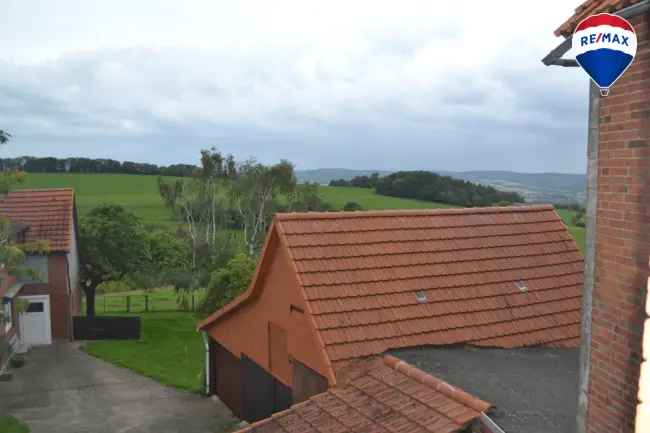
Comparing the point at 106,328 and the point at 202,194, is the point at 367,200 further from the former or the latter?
the point at 106,328

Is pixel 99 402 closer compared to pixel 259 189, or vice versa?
pixel 99 402

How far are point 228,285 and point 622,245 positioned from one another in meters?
19.7

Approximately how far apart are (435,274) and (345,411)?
394 cm

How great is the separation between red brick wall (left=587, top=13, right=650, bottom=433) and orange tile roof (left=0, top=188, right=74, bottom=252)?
2469 cm

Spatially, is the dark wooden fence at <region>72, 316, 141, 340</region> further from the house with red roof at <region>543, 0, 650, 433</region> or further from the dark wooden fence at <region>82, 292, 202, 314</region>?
the house with red roof at <region>543, 0, 650, 433</region>

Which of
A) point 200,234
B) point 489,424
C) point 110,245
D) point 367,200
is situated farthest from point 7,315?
point 367,200

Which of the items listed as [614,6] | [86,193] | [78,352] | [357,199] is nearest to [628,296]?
[614,6]

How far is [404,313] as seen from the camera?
10.8 metres

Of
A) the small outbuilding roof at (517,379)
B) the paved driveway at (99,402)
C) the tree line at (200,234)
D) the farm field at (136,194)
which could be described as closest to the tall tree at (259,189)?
the tree line at (200,234)

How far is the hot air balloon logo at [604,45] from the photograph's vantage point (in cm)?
442

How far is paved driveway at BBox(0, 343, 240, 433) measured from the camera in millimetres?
16547

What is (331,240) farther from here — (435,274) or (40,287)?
(40,287)

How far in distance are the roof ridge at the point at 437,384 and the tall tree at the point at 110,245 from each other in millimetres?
22432

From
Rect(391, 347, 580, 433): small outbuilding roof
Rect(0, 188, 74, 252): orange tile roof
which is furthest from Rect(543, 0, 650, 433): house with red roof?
Rect(0, 188, 74, 252): orange tile roof
